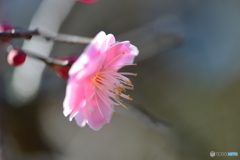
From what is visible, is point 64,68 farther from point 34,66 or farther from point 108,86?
point 34,66

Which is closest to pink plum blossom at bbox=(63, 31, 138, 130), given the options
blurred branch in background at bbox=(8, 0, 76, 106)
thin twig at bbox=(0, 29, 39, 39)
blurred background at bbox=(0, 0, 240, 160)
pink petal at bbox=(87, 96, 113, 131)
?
pink petal at bbox=(87, 96, 113, 131)

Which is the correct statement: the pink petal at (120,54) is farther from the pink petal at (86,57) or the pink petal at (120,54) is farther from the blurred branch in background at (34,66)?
the blurred branch in background at (34,66)

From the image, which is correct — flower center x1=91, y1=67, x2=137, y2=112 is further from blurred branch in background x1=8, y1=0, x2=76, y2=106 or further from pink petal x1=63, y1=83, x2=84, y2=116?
blurred branch in background x1=8, y1=0, x2=76, y2=106

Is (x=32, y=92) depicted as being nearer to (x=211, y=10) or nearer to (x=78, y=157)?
(x=78, y=157)

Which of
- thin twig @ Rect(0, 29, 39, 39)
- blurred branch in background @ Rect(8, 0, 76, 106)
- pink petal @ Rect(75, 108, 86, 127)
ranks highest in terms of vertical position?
blurred branch in background @ Rect(8, 0, 76, 106)

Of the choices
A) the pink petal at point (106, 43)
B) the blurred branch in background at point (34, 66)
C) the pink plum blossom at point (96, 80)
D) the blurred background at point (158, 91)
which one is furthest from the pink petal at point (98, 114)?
the blurred background at point (158, 91)

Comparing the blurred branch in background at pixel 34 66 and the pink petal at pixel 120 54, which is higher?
the blurred branch in background at pixel 34 66
